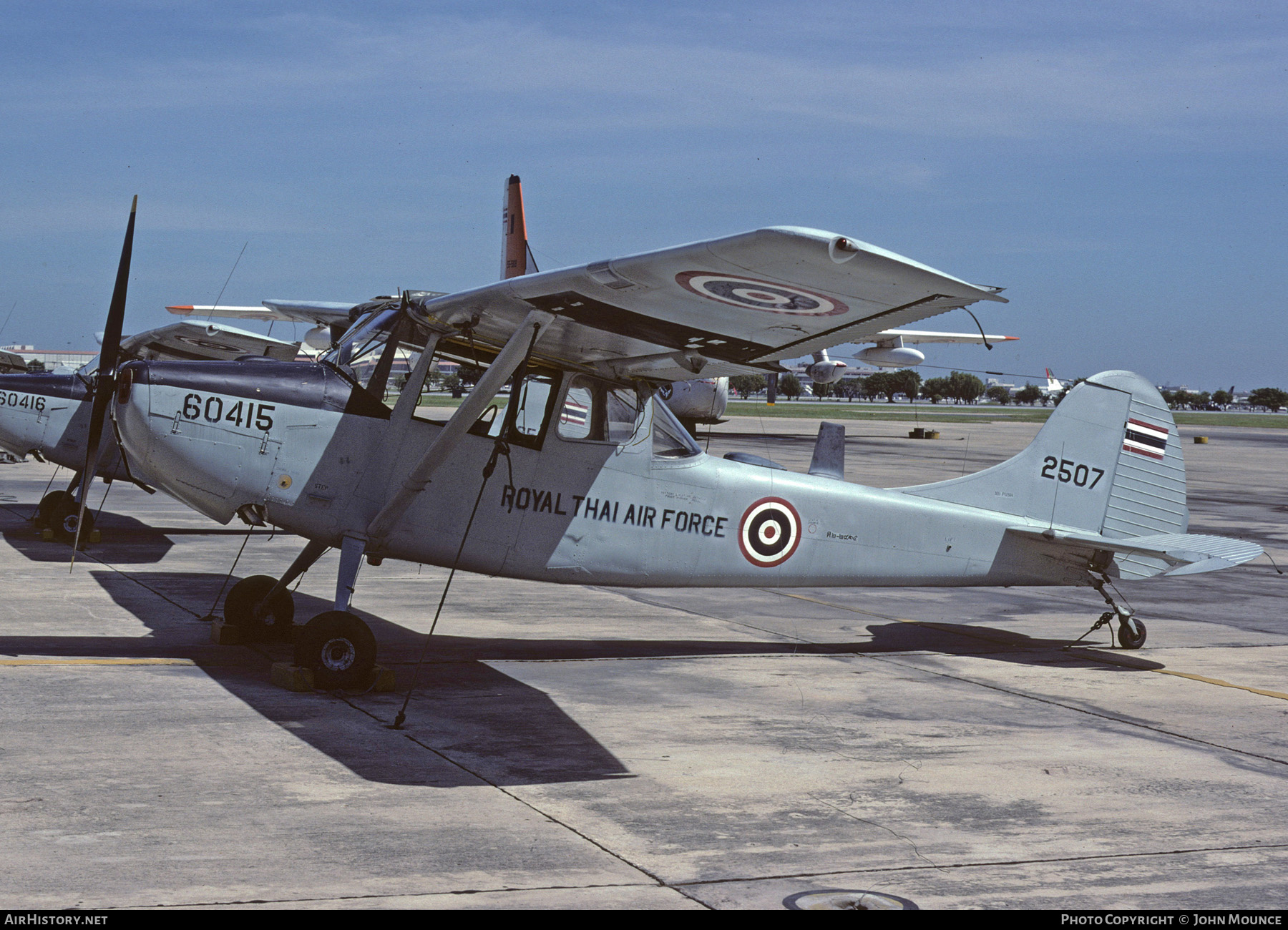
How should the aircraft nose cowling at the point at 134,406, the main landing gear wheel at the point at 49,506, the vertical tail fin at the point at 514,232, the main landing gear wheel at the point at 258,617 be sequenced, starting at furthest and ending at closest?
1. the vertical tail fin at the point at 514,232
2. the main landing gear wheel at the point at 49,506
3. the main landing gear wheel at the point at 258,617
4. the aircraft nose cowling at the point at 134,406

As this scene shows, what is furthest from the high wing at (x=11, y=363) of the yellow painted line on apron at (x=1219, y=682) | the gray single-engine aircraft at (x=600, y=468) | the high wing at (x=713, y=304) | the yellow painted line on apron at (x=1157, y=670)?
the yellow painted line on apron at (x=1219, y=682)

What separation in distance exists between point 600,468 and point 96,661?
3.72 meters

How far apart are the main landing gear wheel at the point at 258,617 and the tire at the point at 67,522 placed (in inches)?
271

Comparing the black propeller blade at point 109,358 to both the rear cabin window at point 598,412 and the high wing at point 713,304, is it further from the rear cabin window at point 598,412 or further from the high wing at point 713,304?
the rear cabin window at point 598,412

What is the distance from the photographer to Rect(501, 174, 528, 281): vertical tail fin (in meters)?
40.3

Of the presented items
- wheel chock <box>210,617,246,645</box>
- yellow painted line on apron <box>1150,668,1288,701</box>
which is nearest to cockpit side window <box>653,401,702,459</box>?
wheel chock <box>210,617,246,645</box>

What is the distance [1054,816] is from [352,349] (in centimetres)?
533

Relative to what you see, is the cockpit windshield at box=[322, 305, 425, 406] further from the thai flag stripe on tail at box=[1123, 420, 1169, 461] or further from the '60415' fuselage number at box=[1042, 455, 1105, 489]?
the thai flag stripe on tail at box=[1123, 420, 1169, 461]

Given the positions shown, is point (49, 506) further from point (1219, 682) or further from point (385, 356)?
point (1219, 682)

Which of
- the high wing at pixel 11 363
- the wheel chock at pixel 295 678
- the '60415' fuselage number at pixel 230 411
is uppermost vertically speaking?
the '60415' fuselage number at pixel 230 411

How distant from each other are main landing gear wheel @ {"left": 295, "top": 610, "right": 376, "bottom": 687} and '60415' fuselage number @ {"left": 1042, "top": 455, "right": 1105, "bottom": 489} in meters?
5.72

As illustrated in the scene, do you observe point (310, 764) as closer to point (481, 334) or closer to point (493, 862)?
point (493, 862)

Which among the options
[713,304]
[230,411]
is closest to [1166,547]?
[713,304]

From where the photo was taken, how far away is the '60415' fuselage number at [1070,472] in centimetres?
1041
